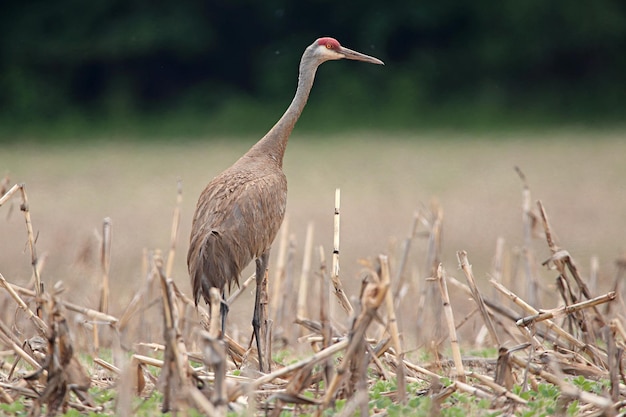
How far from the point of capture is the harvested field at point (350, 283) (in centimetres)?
399

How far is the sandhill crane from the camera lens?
17.0 feet

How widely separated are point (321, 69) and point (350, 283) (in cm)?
1225

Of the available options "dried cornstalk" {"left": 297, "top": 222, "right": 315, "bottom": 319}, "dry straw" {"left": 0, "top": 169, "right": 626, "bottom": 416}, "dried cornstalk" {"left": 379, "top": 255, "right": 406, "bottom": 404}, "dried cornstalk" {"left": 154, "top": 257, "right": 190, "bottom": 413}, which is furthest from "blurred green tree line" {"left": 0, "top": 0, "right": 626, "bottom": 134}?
"dried cornstalk" {"left": 154, "top": 257, "right": 190, "bottom": 413}

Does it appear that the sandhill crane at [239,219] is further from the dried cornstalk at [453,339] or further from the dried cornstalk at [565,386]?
the dried cornstalk at [565,386]

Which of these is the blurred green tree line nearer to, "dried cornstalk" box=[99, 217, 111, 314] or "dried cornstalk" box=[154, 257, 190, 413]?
"dried cornstalk" box=[99, 217, 111, 314]

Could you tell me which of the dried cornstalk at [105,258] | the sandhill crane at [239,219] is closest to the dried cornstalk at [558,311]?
the sandhill crane at [239,219]

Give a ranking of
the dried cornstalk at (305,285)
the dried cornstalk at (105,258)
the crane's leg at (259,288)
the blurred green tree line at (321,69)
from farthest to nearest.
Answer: the blurred green tree line at (321,69) < the dried cornstalk at (305,285) < the dried cornstalk at (105,258) < the crane's leg at (259,288)

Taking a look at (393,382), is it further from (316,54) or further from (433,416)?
(316,54)

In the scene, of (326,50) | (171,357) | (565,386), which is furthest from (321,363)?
(326,50)

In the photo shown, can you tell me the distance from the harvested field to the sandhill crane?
0.31 meters

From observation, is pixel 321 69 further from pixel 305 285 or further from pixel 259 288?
pixel 259 288

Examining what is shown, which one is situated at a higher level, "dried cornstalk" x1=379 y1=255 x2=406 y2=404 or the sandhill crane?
the sandhill crane

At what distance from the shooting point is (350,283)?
30.7 feet

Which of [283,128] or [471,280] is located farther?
[283,128]
